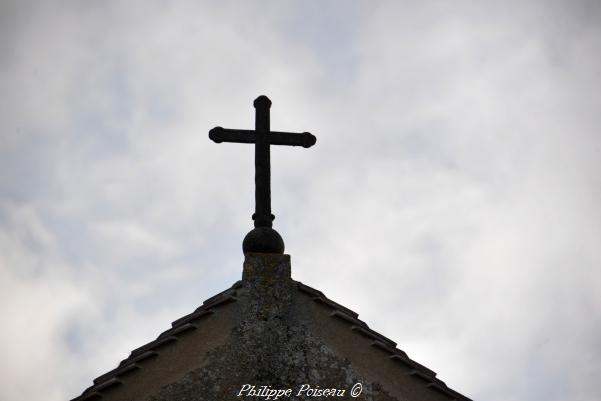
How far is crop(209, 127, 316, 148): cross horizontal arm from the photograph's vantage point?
261 inches

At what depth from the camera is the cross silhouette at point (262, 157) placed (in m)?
6.11

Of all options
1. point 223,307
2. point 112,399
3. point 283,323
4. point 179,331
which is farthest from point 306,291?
point 112,399

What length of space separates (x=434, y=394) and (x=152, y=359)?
114 inches

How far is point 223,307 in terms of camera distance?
5855 millimetres

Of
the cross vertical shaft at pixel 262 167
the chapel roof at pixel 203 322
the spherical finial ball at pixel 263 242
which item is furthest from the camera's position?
the cross vertical shaft at pixel 262 167

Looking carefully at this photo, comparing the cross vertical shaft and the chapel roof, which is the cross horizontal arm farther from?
the chapel roof
